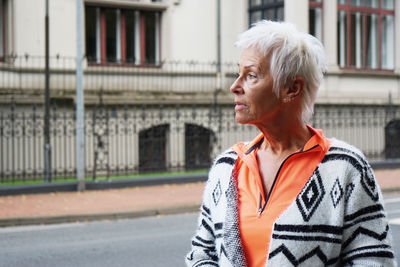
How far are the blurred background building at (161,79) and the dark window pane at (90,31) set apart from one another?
3 centimetres

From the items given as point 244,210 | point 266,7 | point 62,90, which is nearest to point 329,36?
point 266,7

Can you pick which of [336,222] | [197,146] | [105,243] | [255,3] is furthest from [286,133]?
[255,3]

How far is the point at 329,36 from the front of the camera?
19406mm

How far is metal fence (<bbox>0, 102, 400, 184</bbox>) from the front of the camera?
14336 mm

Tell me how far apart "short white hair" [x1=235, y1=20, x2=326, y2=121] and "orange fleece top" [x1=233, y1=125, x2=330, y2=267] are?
0.24m

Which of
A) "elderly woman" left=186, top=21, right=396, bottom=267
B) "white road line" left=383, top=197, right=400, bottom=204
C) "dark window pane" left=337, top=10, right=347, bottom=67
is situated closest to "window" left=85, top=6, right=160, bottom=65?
"dark window pane" left=337, top=10, right=347, bottom=67

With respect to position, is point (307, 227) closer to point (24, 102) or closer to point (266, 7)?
point (24, 102)

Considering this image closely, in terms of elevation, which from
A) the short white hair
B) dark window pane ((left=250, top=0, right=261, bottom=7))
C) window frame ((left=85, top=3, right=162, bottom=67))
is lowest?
the short white hair

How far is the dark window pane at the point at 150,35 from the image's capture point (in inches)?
712

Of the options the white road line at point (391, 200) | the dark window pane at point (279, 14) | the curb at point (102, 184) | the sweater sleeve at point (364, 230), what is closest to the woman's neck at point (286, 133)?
the sweater sleeve at point (364, 230)

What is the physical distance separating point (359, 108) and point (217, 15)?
18.1ft

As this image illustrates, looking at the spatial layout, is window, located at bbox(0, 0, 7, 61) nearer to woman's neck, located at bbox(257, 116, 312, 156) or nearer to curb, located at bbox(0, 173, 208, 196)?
curb, located at bbox(0, 173, 208, 196)

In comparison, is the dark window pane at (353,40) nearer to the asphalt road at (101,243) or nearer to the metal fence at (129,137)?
the metal fence at (129,137)

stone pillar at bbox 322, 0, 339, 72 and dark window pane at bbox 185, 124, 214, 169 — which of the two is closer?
dark window pane at bbox 185, 124, 214, 169
